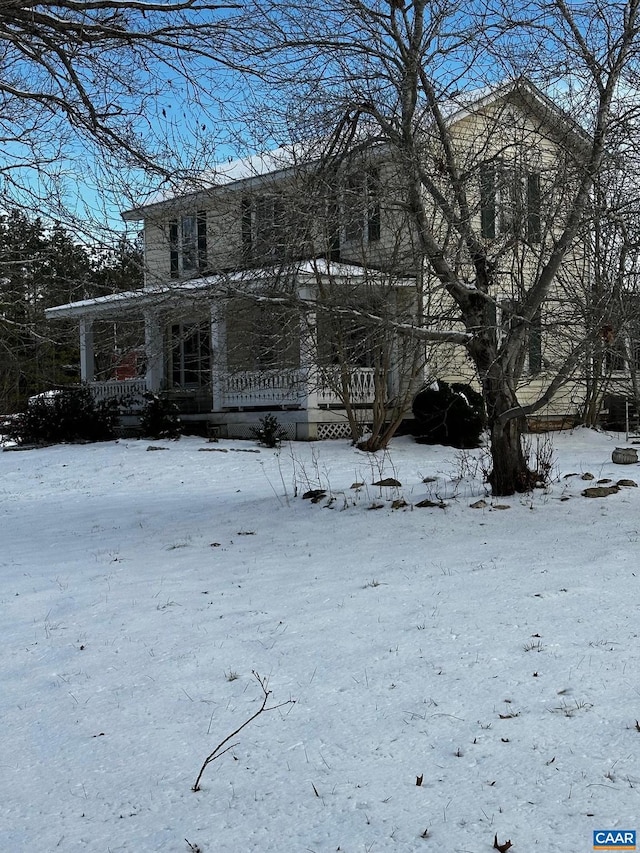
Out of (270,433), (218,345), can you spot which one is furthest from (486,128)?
(270,433)

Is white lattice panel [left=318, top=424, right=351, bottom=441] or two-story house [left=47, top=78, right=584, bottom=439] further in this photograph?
white lattice panel [left=318, top=424, right=351, bottom=441]

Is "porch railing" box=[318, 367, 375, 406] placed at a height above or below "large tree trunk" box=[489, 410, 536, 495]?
above

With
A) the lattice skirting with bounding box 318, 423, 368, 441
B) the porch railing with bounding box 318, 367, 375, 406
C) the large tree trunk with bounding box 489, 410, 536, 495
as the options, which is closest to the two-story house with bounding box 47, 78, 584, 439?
the large tree trunk with bounding box 489, 410, 536, 495

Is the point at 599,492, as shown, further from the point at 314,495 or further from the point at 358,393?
the point at 358,393

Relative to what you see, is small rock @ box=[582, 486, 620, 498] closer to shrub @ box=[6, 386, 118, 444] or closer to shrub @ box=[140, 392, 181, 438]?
shrub @ box=[140, 392, 181, 438]

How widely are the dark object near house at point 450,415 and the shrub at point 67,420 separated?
23.2 feet

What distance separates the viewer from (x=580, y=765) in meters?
3.14

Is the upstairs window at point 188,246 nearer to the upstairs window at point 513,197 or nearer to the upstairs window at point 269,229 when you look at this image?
the upstairs window at point 269,229

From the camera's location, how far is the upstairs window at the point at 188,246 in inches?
305

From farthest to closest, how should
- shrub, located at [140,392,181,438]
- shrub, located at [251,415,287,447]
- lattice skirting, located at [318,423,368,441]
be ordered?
1. shrub, located at [140,392,181,438]
2. lattice skirting, located at [318,423,368,441]
3. shrub, located at [251,415,287,447]

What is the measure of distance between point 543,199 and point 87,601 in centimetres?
509

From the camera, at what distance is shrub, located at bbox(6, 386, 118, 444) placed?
1783cm

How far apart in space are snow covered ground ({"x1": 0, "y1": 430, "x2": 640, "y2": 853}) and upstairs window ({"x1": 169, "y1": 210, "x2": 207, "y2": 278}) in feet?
8.87

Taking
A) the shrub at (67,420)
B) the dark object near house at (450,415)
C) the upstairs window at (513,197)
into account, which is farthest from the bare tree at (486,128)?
the shrub at (67,420)
